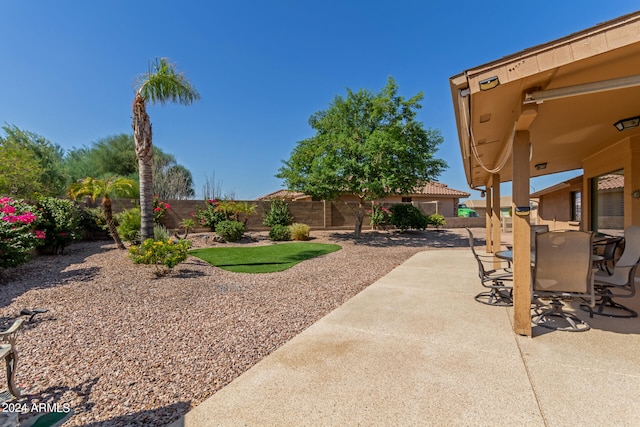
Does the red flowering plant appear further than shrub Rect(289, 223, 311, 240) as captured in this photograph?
No

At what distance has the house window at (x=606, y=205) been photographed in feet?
25.0

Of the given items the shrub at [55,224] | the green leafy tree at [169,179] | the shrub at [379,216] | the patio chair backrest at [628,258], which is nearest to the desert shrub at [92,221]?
the shrub at [55,224]

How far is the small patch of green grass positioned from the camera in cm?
794

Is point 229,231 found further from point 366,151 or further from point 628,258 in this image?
point 628,258

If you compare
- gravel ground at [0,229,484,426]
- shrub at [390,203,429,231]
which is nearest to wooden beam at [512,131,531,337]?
gravel ground at [0,229,484,426]

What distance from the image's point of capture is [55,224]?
29.7 ft

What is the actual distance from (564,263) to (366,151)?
8993 millimetres

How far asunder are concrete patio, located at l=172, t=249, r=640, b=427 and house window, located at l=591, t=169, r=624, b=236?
5432 mm

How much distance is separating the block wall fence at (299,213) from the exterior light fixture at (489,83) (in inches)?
476

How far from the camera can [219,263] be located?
27.5 feet

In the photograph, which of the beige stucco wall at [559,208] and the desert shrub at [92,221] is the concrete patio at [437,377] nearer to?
the beige stucco wall at [559,208]

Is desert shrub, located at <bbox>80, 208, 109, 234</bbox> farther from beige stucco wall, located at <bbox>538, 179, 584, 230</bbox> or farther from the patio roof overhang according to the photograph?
beige stucco wall, located at <bbox>538, 179, 584, 230</bbox>

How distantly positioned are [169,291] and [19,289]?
2.98 metres

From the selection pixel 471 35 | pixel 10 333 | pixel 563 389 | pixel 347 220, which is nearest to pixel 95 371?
pixel 10 333
